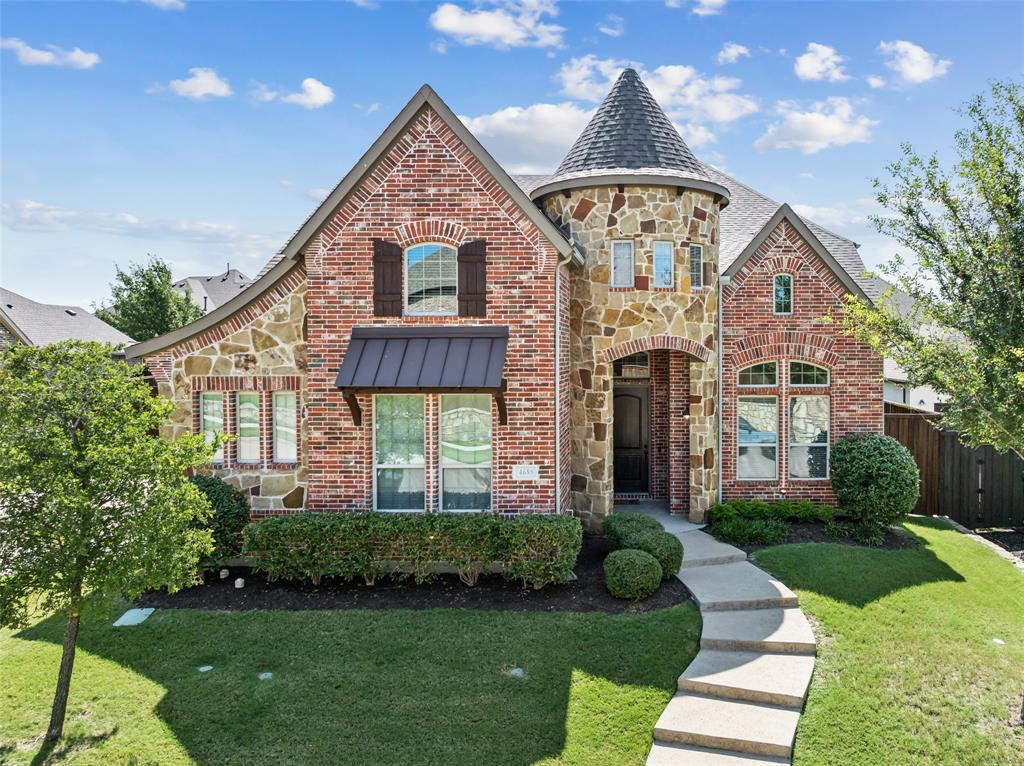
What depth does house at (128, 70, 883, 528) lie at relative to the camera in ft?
34.3

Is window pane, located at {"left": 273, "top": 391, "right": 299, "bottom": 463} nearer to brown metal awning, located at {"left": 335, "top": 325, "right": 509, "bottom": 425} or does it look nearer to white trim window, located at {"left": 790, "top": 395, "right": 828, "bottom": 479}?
brown metal awning, located at {"left": 335, "top": 325, "right": 509, "bottom": 425}

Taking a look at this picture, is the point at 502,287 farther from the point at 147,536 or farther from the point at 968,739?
the point at 968,739

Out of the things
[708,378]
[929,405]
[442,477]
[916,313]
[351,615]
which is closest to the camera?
[351,615]

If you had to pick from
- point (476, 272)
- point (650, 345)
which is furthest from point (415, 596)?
point (650, 345)

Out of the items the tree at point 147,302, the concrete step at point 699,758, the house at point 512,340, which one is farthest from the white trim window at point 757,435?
the tree at point 147,302

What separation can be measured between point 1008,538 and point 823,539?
188 inches

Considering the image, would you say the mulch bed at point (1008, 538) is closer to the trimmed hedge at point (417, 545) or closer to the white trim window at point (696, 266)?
the white trim window at point (696, 266)

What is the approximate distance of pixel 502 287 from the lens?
10.5m

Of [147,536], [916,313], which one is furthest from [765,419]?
[147,536]

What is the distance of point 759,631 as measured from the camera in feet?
27.7

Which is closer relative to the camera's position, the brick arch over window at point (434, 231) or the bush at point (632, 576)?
the bush at point (632, 576)

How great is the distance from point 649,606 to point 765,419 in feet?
19.9

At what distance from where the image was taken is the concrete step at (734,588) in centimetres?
920

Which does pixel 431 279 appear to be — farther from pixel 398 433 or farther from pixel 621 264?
pixel 621 264
